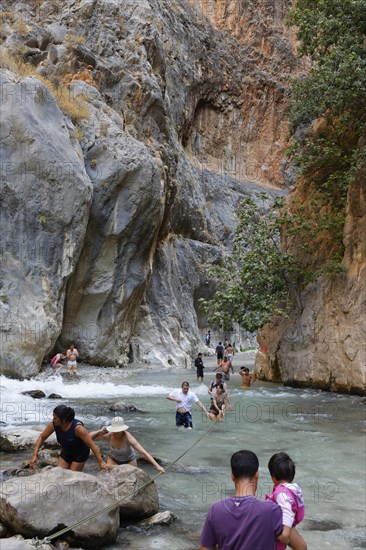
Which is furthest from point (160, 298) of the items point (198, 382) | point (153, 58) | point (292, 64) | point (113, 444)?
point (292, 64)

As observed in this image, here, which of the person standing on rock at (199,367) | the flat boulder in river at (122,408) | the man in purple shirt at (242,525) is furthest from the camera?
the person standing on rock at (199,367)

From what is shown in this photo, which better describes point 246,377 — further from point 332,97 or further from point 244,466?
point 244,466

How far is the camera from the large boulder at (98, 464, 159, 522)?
20.2 feet

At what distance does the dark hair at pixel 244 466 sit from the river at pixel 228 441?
291cm

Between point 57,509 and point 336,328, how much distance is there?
Answer: 1398cm

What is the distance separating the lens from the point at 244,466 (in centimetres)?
322

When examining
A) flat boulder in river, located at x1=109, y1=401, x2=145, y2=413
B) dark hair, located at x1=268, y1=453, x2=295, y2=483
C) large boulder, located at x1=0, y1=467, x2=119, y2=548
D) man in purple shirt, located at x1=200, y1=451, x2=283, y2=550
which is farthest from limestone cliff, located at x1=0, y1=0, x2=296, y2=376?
man in purple shirt, located at x1=200, y1=451, x2=283, y2=550

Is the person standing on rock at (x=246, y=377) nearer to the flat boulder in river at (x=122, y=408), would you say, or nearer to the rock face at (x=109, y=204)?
the rock face at (x=109, y=204)

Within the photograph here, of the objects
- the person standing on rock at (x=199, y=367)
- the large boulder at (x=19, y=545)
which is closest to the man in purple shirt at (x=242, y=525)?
the large boulder at (x=19, y=545)

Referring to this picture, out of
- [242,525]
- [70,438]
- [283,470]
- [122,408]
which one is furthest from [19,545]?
[122,408]

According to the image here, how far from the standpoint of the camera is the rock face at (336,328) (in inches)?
669

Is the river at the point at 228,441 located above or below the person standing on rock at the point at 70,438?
below

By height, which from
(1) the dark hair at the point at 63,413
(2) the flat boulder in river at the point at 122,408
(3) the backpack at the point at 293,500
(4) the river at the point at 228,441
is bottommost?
(4) the river at the point at 228,441

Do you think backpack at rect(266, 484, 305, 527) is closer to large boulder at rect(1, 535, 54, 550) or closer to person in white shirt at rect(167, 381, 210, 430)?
large boulder at rect(1, 535, 54, 550)
